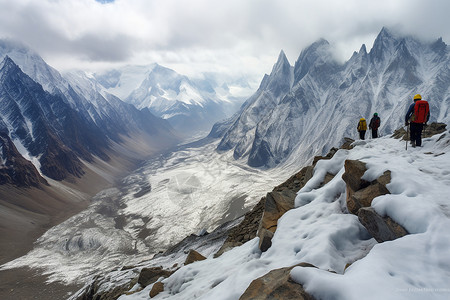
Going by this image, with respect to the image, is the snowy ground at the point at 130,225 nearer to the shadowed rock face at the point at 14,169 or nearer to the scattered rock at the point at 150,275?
the shadowed rock face at the point at 14,169

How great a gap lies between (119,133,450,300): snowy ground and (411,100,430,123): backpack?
1492 millimetres

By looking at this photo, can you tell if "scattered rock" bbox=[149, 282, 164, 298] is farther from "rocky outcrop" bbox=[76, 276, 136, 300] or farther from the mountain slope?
"rocky outcrop" bbox=[76, 276, 136, 300]

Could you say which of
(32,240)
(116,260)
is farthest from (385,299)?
(32,240)

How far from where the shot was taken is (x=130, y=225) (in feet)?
445

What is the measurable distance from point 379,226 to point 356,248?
1.05 m

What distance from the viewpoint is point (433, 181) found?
10164 millimetres

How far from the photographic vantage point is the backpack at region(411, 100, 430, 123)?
53.1 ft

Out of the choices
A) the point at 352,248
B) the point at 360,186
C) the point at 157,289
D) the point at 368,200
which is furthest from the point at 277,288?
the point at 157,289

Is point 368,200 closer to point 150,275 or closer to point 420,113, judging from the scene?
point 420,113

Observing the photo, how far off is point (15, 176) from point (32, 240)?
66.0 m

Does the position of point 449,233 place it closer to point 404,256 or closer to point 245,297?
point 404,256

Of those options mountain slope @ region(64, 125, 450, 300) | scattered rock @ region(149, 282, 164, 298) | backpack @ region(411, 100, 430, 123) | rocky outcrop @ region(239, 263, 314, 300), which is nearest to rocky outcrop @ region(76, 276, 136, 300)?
mountain slope @ region(64, 125, 450, 300)

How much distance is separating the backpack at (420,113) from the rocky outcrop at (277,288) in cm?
1424

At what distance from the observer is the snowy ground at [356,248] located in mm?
5789
